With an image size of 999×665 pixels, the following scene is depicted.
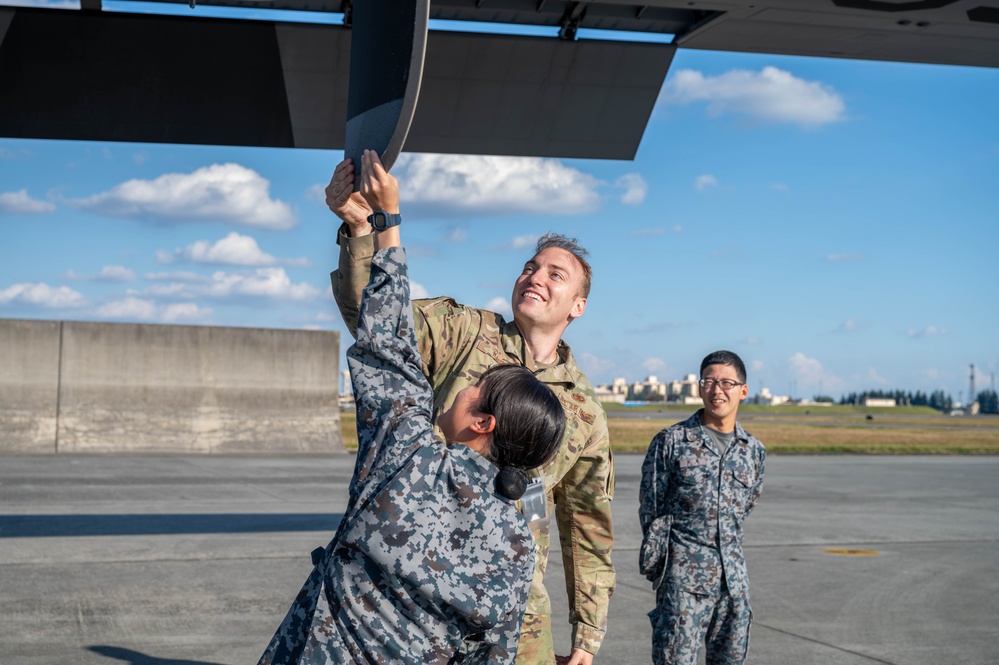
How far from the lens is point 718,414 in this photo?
5336 millimetres

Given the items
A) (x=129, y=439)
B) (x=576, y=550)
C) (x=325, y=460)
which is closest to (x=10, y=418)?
(x=129, y=439)

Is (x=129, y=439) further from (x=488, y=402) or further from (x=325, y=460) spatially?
(x=488, y=402)

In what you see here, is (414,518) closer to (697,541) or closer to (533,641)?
(533,641)

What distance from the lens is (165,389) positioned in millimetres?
21422

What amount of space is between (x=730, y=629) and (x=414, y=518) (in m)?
3.47

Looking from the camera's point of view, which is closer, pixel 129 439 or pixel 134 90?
pixel 134 90

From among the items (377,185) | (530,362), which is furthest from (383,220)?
(530,362)

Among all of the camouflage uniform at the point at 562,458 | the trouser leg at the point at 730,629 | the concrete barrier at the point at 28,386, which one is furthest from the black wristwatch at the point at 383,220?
the concrete barrier at the point at 28,386

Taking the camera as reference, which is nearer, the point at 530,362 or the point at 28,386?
the point at 530,362

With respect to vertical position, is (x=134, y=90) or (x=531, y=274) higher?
(x=134, y=90)

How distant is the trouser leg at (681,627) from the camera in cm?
478

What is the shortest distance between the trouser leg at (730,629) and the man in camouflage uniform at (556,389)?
6.21ft

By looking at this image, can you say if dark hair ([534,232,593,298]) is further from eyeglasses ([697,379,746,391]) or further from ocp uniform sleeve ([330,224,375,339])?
eyeglasses ([697,379,746,391])

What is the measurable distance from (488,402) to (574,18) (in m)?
3.54
